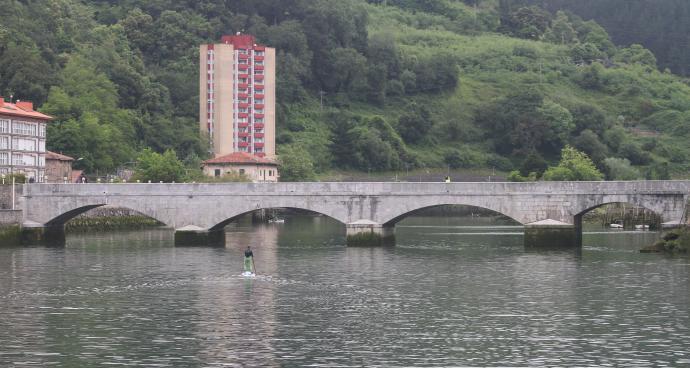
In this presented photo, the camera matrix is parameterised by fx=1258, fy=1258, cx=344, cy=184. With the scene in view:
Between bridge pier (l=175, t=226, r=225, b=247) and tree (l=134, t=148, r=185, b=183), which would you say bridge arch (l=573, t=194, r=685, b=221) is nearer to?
bridge pier (l=175, t=226, r=225, b=247)

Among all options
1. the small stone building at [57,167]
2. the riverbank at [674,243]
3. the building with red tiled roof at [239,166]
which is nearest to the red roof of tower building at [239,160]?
the building with red tiled roof at [239,166]

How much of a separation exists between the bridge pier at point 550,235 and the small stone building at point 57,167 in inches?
2581

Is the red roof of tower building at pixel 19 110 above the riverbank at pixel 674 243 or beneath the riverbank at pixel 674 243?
above

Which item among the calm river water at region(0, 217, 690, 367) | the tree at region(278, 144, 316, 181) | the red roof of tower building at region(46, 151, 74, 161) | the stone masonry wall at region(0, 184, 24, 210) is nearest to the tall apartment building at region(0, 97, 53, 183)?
the red roof of tower building at region(46, 151, 74, 161)

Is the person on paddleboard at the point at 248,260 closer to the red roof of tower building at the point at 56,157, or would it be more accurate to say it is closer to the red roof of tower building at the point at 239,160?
the red roof of tower building at the point at 56,157

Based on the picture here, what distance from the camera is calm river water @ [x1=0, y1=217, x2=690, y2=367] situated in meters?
50.1

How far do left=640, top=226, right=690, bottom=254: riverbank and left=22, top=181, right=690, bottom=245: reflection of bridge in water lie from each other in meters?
2.80

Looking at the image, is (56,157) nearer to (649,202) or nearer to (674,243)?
(649,202)

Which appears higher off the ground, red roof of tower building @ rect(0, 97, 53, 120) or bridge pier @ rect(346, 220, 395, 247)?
red roof of tower building @ rect(0, 97, 53, 120)

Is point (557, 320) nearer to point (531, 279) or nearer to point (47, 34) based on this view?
point (531, 279)

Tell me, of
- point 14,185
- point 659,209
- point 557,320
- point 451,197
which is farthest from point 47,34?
point 557,320

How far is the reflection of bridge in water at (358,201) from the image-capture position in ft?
325

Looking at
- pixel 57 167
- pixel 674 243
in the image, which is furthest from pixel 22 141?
pixel 674 243

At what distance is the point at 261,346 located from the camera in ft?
170
